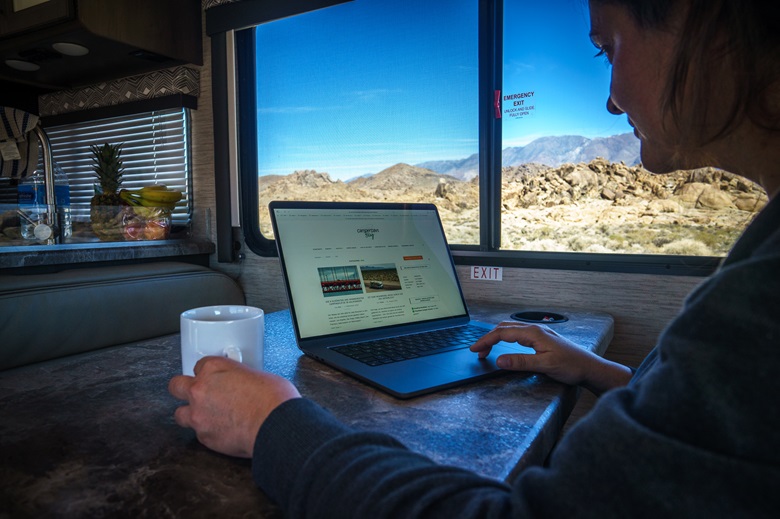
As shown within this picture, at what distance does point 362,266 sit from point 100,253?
1.38m

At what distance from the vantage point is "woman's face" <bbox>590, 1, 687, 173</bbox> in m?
0.52

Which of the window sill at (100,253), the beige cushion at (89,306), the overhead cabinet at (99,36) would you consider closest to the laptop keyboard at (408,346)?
the beige cushion at (89,306)

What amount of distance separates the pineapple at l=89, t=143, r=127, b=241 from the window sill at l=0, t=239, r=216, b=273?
143 mm

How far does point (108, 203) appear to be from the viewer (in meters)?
2.29

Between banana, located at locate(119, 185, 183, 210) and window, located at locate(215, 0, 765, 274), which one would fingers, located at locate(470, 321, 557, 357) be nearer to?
window, located at locate(215, 0, 765, 274)

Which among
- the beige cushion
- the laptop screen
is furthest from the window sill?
the laptop screen

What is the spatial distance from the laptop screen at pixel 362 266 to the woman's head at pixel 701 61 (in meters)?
0.63

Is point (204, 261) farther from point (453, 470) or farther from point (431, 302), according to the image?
point (453, 470)

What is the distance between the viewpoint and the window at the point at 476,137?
1550 mm

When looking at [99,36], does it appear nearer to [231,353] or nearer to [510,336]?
[231,353]

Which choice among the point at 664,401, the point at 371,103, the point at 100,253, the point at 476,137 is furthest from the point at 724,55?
the point at 100,253

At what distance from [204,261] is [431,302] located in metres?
1.67

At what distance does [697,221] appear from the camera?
4.88 ft

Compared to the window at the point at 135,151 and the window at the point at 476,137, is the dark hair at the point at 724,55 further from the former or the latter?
the window at the point at 135,151
